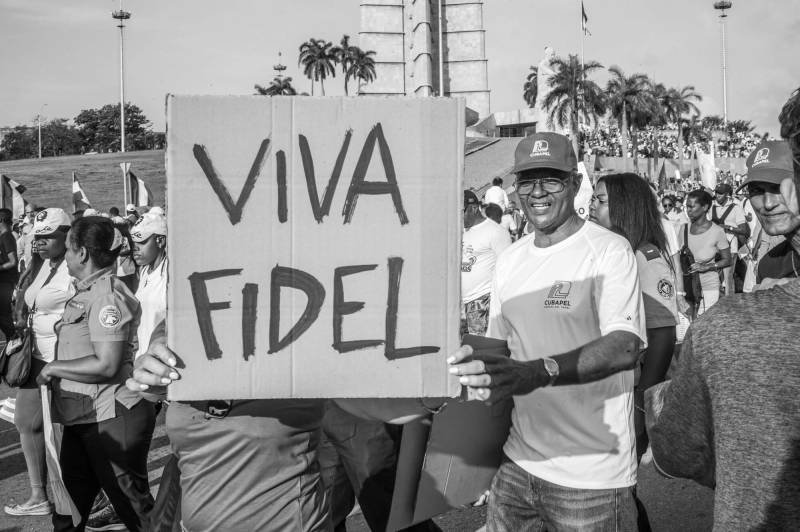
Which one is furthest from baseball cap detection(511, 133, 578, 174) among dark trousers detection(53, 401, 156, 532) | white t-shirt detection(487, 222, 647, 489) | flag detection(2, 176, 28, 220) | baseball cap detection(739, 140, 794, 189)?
flag detection(2, 176, 28, 220)

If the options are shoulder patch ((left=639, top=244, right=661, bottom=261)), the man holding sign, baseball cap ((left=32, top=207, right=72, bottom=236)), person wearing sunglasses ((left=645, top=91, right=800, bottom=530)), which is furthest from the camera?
baseball cap ((left=32, top=207, right=72, bottom=236))

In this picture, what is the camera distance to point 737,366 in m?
1.47

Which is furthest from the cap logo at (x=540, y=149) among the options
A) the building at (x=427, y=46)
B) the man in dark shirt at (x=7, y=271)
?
the building at (x=427, y=46)

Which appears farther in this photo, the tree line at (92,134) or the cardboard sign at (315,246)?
the tree line at (92,134)

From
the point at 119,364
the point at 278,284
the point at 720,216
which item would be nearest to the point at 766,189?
the point at 278,284

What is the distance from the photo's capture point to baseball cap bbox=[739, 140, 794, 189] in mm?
2367

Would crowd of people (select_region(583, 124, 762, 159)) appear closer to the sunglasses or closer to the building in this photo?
the building

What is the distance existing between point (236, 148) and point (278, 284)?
0.36 meters

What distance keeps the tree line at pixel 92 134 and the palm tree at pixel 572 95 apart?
49401 mm

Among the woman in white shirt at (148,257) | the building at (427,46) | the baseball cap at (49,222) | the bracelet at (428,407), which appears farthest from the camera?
the building at (427,46)

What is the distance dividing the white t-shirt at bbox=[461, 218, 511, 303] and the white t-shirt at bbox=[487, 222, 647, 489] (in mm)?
3905

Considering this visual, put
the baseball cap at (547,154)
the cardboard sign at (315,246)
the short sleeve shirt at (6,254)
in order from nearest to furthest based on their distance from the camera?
1. the cardboard sign at (315,246)
2. the baseball cap at (547,154)
3. the short sleeve shirt at (6,254)

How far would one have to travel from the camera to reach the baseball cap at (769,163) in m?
2.37

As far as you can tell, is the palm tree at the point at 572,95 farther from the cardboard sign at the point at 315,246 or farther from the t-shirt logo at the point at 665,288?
the cardboard sign at the point at 315,246
